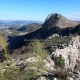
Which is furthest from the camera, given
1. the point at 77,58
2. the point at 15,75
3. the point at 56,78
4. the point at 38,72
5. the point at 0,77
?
the point at 77,58

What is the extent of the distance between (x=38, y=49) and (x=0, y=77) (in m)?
6.18

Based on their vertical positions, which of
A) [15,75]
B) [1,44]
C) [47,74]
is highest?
[1,44]

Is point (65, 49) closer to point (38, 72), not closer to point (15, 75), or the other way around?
point (38, 72)

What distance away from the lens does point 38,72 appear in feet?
73.2

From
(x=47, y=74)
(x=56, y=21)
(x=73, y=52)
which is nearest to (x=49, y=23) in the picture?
(x=56, y=21)

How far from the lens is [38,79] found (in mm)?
20953

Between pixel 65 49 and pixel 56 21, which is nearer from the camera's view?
pixel 65 49

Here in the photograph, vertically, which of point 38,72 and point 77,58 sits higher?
point 38,72

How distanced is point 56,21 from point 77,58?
351ft

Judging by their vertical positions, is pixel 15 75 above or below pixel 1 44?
below

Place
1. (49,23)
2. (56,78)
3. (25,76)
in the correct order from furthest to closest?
(49,23) → (56,78) → (25,76)

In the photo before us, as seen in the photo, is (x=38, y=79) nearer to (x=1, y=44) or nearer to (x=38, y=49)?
(x=38, y=49)

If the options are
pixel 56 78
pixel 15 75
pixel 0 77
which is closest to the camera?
pixel 0 77

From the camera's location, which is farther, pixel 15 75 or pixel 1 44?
pixel 15 75
